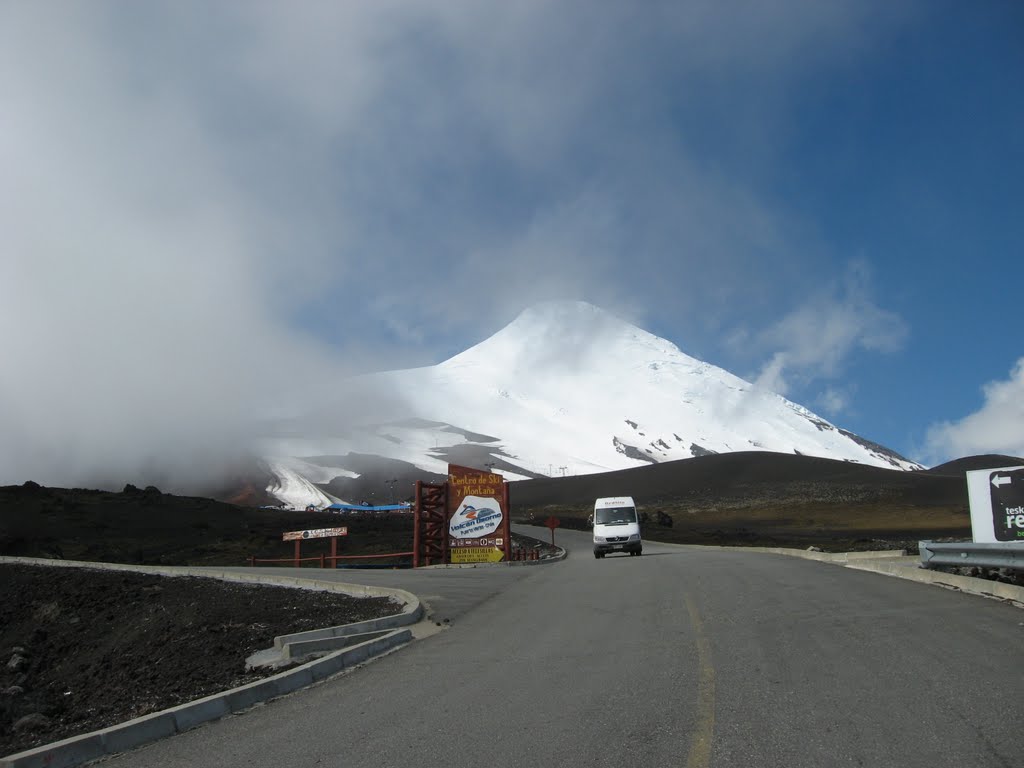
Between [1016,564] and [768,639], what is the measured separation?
5.95m

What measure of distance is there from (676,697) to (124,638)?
1436cm

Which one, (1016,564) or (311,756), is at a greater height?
(1016,564)

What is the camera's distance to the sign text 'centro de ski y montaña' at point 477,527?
34656 mm

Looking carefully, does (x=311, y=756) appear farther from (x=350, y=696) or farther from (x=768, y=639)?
(x=768, y=639)

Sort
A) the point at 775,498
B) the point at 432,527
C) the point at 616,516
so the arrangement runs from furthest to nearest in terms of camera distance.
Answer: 1. the point at 775,498
2. the point at 616,516
3. the point at 432,527

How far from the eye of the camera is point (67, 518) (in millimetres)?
65250

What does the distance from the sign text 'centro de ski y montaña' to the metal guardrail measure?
20.1 m

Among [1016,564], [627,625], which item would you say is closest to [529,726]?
[627,625]

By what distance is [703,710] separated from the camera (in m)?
6.52

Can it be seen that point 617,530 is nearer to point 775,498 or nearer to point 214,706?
point 214,706

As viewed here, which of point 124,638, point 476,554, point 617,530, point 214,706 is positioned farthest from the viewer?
point 617,530

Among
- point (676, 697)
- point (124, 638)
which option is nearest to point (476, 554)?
point (124, 638)

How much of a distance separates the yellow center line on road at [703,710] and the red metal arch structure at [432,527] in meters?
25.3

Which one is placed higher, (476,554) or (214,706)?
(476,554)
